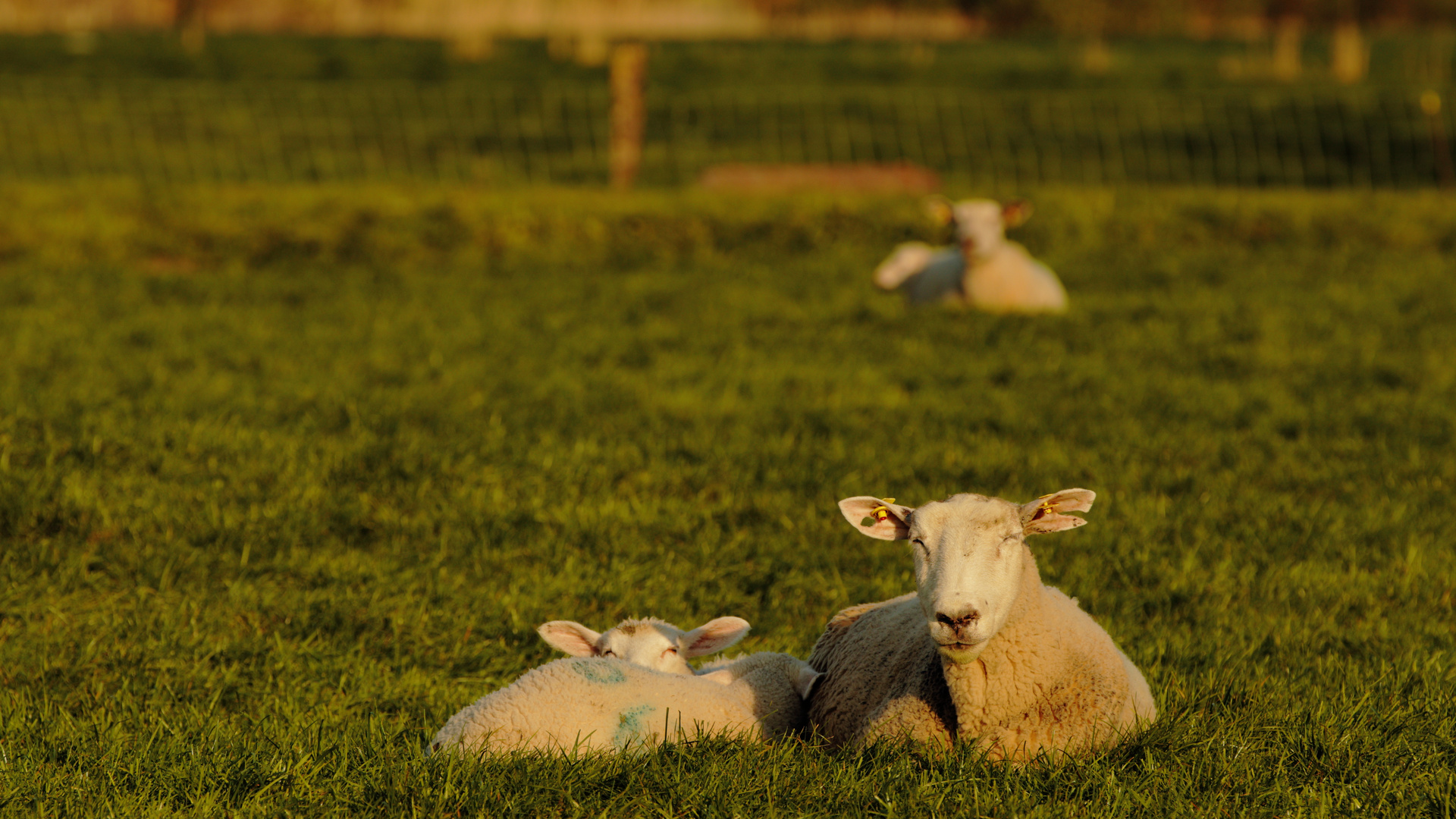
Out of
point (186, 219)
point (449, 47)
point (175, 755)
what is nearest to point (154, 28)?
point (449, 47)

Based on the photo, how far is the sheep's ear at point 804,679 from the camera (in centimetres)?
384

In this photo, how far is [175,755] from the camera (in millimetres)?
3408

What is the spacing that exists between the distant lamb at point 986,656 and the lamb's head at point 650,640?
0.37m

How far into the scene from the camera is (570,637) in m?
4.02

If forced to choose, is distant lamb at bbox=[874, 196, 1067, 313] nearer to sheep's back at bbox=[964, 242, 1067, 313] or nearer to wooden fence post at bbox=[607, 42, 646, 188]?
sheep's back at bbox=[964, 242, 1067, 313]

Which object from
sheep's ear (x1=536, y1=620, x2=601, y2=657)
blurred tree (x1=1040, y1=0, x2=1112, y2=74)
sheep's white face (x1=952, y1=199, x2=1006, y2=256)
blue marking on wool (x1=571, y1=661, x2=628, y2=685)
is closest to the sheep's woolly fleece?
blue marking on wool (x1=571, y1=661, x2=628, y2=685)

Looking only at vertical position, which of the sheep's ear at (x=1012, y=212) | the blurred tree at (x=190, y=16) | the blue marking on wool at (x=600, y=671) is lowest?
the blue marking on wool at (x=600, y=671)

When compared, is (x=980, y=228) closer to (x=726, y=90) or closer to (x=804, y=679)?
(x=804, y=679)

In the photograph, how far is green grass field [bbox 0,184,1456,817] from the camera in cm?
329

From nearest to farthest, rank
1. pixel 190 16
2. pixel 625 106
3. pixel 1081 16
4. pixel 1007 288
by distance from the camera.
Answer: pixel 1007 288, pixel 625 106, pixel 1081 16, pixel 190 16

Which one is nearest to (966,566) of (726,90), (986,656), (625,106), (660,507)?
(986,656)

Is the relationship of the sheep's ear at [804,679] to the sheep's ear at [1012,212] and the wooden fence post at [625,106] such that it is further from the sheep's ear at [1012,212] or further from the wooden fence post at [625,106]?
the wooden fence post at [625,106]

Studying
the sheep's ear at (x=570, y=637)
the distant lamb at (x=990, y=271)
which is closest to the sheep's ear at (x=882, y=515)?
the sheep's ear at (x=570, y=637)

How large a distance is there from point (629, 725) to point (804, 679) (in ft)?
2.15
